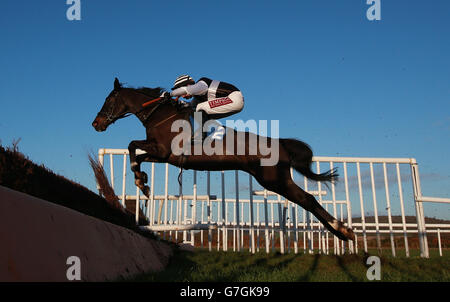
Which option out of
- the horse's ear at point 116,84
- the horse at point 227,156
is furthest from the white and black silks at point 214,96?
the horse's ear at point 116,84

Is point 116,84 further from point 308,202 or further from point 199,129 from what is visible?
point 308,202

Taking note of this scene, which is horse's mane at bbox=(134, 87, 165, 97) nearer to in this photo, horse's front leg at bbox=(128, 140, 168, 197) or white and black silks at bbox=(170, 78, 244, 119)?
white and black silks at bbox=(170, 78, 244, 119)

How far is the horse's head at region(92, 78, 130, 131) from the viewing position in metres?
6.79

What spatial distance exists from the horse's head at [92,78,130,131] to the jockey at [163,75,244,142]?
3.72 feet

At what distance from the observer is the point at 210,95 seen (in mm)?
6238

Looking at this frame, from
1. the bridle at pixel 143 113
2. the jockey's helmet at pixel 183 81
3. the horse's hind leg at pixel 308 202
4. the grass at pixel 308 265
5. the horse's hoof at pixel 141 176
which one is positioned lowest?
the grass at pixel 308 265

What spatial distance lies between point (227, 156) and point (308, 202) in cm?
155

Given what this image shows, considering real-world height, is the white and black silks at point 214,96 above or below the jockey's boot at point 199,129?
above

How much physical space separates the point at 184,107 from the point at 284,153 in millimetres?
1877

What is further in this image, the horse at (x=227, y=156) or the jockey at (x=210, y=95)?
the jockey at (x=210, y=95)

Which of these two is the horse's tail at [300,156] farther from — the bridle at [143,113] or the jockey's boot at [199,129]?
the bridle at [143,113]

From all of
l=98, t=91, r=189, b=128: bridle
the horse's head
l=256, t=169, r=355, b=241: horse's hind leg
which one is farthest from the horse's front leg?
l=256, t=169, r=355, b=241: horse's hind leg

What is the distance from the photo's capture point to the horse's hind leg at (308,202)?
598 centimetres
